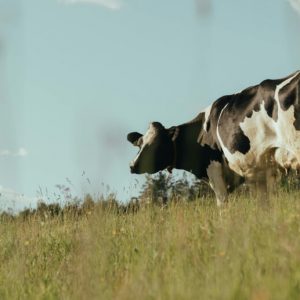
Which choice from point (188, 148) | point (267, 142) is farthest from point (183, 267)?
point (188, 148)

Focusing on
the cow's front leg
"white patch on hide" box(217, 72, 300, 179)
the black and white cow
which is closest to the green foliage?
"white patch on hide" box(217, 72, 300, 179)

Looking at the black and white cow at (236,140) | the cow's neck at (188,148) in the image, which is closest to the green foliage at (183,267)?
the black and white cow at (236,140)

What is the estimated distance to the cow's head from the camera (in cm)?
1346

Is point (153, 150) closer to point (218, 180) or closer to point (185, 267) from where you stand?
point (218, 180)

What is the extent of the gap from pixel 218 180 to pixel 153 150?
1789mm

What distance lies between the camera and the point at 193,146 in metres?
13.4

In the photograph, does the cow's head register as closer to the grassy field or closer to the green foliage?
the green foliage

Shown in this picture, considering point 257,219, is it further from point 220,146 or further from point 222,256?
point 220,146

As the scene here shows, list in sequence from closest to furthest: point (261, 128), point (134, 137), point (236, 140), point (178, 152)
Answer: point (261, 128)
point (236, 140)
point (178, 152)
point (134, 137)

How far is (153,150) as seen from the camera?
1353cm

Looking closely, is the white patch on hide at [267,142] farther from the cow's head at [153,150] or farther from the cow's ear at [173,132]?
the cow's ear at [173,132]

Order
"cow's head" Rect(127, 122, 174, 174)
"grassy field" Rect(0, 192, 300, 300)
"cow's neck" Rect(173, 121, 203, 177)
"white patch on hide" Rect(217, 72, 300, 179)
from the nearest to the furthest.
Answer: "grassy field" Rect(0, 192, 300, 300)
"white patch on hide" Rect(217, 72, 300, 179)
"cow's neck" Rect(173, 121, 203, 177)
"cow's head" Rect(127, 122, 174, 174)

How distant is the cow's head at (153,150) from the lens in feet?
44.2

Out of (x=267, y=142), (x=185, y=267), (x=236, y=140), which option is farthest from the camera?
(x=236, y=140)
